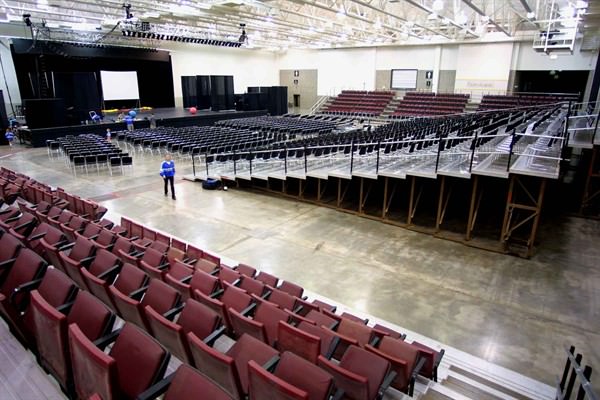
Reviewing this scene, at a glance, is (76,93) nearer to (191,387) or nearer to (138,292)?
(138,292)

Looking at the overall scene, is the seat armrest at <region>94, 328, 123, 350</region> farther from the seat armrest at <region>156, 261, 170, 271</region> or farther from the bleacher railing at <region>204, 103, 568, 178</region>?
the bleacher railing at <region>204, 103, 568, 178</region>

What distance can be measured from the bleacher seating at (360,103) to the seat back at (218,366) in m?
26.5

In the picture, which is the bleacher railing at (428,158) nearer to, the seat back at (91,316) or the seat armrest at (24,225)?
the seat armrest at (24,225)

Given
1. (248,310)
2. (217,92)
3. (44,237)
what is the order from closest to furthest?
(248,310)
(44,237)
(217,92)

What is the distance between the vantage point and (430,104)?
25.5 m

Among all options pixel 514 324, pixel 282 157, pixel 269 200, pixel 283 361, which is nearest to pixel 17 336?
pixel 283 361

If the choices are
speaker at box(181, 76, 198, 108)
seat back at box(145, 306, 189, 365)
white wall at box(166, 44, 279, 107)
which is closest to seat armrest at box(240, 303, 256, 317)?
seat back at box(145, 306, 189, 365)

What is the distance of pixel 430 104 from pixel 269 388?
2645 cm

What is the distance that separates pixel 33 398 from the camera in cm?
250

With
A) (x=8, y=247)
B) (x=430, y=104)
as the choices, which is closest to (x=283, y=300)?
(x=8, y=247)

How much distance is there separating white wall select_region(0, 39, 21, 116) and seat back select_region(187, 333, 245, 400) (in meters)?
26.1

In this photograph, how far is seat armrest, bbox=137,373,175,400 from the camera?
207 cm

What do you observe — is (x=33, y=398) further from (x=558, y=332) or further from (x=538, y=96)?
(x=538, y=96)

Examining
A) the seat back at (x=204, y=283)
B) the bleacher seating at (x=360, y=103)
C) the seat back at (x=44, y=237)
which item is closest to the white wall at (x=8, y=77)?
the bleacher seating at (x=360, y=103)
